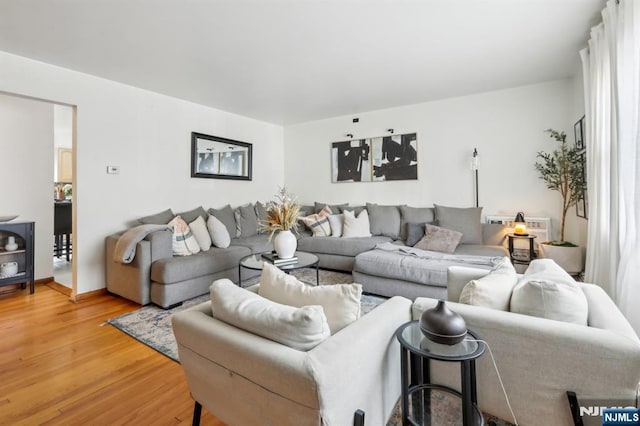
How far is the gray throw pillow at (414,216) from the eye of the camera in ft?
13.4

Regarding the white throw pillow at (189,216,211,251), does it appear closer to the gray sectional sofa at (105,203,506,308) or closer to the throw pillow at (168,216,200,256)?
the throw pillow at (168,216,200,256)

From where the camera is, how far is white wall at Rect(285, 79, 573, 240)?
3723mm

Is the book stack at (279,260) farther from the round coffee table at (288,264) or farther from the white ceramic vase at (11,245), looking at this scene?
the white ceramic vase at (11,245)

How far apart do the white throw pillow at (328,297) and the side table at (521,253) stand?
311cm

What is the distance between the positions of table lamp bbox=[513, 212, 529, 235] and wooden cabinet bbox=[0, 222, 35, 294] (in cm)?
586

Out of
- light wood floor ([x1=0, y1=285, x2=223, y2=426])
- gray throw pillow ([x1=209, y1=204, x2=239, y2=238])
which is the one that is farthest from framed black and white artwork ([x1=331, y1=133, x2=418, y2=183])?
light wood floor ([x1=0, y1=285, x2=223, y2=426])

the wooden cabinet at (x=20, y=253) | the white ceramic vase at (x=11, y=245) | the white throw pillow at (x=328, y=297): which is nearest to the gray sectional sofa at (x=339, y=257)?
the wooden cabinet at (x=20, y=253)

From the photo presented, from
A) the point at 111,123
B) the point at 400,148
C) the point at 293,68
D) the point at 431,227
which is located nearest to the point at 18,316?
the point at 111,123

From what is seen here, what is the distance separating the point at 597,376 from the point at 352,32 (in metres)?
2.63

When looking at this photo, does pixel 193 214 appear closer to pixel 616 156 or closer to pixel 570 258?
pixel 616 156

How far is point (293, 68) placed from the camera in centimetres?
314

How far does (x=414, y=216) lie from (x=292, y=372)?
3.61 m

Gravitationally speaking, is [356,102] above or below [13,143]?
above

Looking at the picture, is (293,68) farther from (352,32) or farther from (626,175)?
(626,175)
